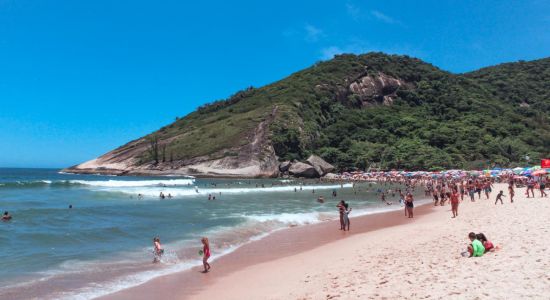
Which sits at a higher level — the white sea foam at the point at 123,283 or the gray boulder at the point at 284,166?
the gray boulder at the point at 284,166

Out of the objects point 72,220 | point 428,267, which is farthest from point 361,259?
point 72,220

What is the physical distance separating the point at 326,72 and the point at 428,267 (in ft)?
457

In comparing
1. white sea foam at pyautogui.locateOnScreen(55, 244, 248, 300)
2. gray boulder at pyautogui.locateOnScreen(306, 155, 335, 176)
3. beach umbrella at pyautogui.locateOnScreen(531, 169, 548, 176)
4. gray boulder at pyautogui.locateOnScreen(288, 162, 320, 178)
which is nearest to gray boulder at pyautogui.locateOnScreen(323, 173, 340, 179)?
gray boulder at pyautogui.locateOnScreen(306, 155, 335, 176)

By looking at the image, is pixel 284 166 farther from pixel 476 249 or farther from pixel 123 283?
pixel 476 249

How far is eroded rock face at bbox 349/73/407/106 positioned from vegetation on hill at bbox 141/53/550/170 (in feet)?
4.72

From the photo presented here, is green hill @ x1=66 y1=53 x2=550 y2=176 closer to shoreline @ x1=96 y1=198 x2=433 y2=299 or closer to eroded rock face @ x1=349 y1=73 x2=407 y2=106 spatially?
Result: eroded rock face @ x1=349 y1=73 x2=407 y2=106

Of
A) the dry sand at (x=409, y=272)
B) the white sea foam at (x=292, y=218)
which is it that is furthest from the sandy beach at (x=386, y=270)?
the white sea foam at (x=292, y=218)

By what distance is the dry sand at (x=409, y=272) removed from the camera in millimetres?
7469

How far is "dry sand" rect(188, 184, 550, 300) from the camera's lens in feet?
24.5

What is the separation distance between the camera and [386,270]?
32.0 ft

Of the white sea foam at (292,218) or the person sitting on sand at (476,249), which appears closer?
the person sitting on sand at (476,249)

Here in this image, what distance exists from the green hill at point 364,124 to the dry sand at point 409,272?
247 ft

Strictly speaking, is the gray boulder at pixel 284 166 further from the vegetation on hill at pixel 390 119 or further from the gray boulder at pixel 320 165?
the vegetation on hill at pixel 390 119

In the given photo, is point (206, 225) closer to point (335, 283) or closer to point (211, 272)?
point (211, 272)
